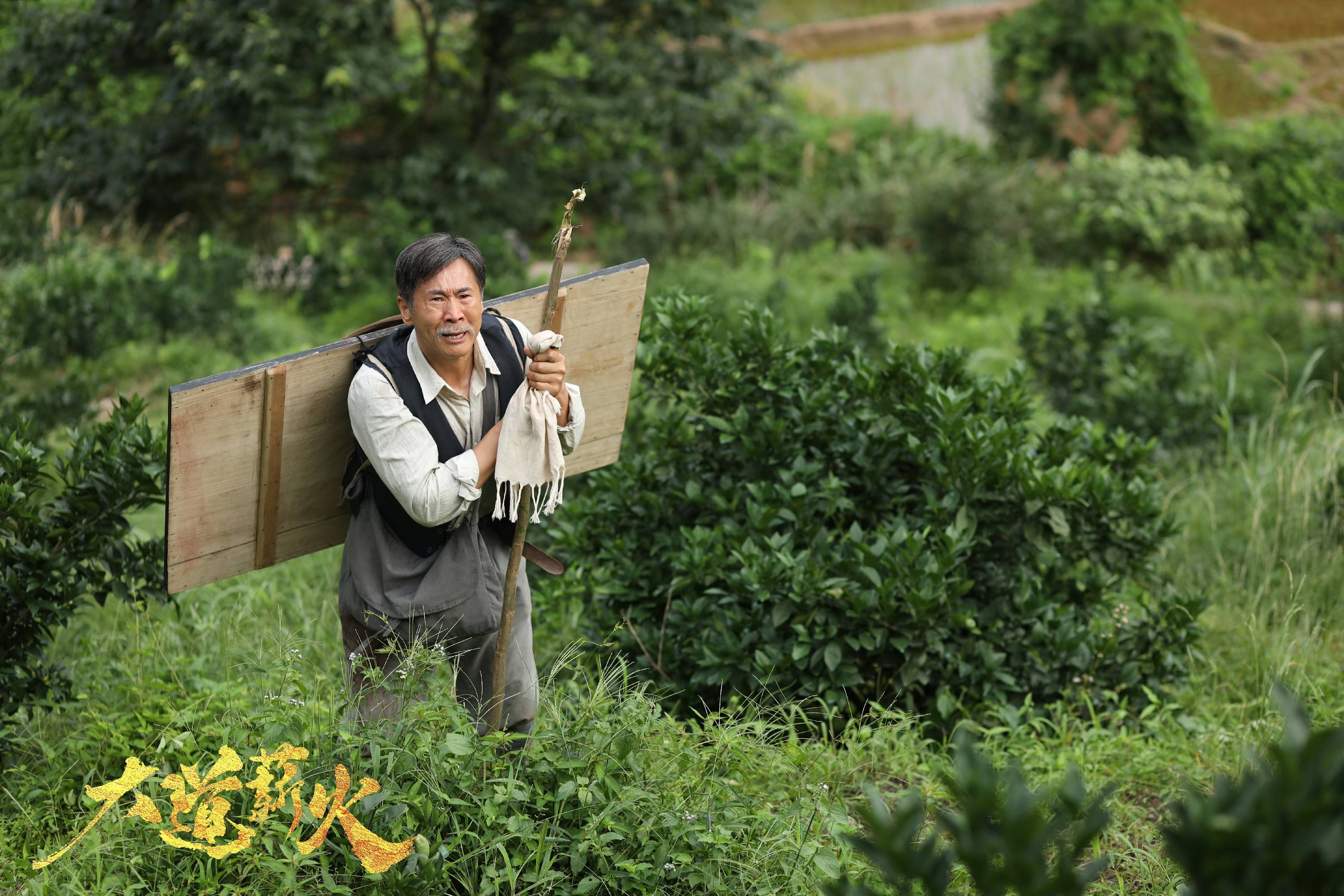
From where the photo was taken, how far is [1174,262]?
33.7 feet

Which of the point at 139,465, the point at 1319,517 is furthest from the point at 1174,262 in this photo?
the point at 139,465

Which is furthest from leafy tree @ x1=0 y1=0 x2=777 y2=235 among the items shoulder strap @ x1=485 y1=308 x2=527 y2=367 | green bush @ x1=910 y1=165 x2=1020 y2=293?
shoulder strap @ x1=485 y1=308 x2=527 y2=367

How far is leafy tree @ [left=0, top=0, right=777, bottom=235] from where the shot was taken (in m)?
8.81

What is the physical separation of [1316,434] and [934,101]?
10.3 metres

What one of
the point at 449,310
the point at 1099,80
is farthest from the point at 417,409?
the point at 1099,80

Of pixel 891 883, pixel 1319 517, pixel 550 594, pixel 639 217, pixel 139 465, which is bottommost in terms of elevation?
pixel 639 217

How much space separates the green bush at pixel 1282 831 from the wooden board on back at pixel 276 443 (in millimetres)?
1982

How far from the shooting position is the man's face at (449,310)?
258cm

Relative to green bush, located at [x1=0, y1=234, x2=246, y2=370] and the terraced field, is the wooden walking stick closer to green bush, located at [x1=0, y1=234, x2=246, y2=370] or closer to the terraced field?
green bush, located at [x1=0, y1=234, x2=246, y2=370]

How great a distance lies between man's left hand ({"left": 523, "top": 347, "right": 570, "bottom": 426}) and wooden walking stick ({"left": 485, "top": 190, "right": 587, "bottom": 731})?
7 centimetres

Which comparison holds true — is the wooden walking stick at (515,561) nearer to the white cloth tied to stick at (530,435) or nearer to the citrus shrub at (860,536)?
the white cloth tied to stick at (530,435)

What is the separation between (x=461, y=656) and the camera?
2957 mm

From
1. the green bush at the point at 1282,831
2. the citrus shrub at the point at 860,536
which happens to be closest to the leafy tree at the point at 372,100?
the citrus shrub at the point at 860,536

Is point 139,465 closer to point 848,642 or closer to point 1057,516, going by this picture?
point 848,642
